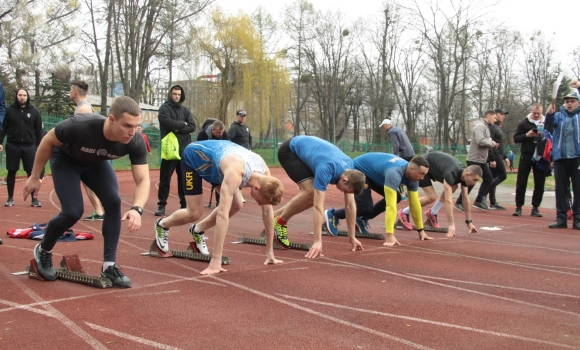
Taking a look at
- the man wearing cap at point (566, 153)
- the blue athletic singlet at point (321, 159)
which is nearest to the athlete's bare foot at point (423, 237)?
the blue athletic singlet at point (321, 159)

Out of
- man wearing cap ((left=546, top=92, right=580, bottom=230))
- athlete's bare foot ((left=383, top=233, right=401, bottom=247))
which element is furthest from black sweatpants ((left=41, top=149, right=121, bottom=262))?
man wearing cap ((left=546, top=92, right=580, bottom=230))

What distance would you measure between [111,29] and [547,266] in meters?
28.6

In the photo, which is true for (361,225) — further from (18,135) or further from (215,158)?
(18,135)

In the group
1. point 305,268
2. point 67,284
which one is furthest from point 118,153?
point 305,268

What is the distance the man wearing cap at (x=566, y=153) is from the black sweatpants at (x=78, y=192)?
758 centimetres

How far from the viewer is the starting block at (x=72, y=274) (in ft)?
14.8

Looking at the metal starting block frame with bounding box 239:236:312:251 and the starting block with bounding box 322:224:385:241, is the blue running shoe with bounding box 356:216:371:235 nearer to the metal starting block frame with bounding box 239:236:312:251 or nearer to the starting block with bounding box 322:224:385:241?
the starting block with bounding box 322:224:385:241

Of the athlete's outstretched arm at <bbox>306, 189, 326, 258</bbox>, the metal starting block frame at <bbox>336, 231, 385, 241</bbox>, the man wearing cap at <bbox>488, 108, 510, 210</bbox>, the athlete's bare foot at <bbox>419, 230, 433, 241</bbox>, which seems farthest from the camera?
the man wearing cap at <bbox>488, 108, 510, 210</bbox>

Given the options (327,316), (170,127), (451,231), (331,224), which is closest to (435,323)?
(327,316)

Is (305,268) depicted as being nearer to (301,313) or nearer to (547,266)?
(301,313)

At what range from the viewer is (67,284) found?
4.65m

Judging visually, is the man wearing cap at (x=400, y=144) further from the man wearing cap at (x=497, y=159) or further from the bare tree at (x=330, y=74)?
the bare tree at (x=330, y=74)

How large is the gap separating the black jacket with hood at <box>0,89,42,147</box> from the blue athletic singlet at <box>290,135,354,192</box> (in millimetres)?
5445

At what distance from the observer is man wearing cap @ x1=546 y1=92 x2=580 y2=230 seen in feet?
30.4
